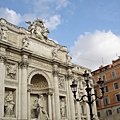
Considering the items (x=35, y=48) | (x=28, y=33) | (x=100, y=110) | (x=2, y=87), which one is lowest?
(x=100, y=110)

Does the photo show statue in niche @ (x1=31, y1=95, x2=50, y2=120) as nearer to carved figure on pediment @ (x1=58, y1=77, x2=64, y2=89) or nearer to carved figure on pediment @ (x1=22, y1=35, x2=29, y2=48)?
carved figure on pediment @ (x1=58, y1=77, x2=64, y2=89)

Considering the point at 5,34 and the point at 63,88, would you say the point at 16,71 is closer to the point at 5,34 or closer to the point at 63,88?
the point at 5,34

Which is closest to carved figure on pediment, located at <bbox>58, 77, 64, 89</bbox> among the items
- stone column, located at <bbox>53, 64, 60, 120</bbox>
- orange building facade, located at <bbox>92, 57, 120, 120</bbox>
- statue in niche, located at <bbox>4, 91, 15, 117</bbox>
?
stone column, located at <bbox>53, 64, 60, 120</bbox>

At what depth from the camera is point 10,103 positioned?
1816 centimetres

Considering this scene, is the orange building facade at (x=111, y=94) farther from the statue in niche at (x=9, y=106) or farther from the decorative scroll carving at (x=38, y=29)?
the statue in niche at (x=9, y=106)

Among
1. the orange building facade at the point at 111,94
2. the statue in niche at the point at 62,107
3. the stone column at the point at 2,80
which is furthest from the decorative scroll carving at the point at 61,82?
the orange building facade at the point at 111,94

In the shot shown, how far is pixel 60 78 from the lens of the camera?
24.4 m

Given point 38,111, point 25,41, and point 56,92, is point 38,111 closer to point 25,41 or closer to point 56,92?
point 56,92

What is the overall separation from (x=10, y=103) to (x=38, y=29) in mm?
9972

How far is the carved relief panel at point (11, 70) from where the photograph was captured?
62.1 ft

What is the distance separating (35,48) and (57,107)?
725cm

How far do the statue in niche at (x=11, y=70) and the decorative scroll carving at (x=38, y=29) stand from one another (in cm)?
526

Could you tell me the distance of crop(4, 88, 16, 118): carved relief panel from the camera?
697 inches

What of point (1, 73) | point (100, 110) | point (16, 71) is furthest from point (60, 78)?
point (100, 110)
